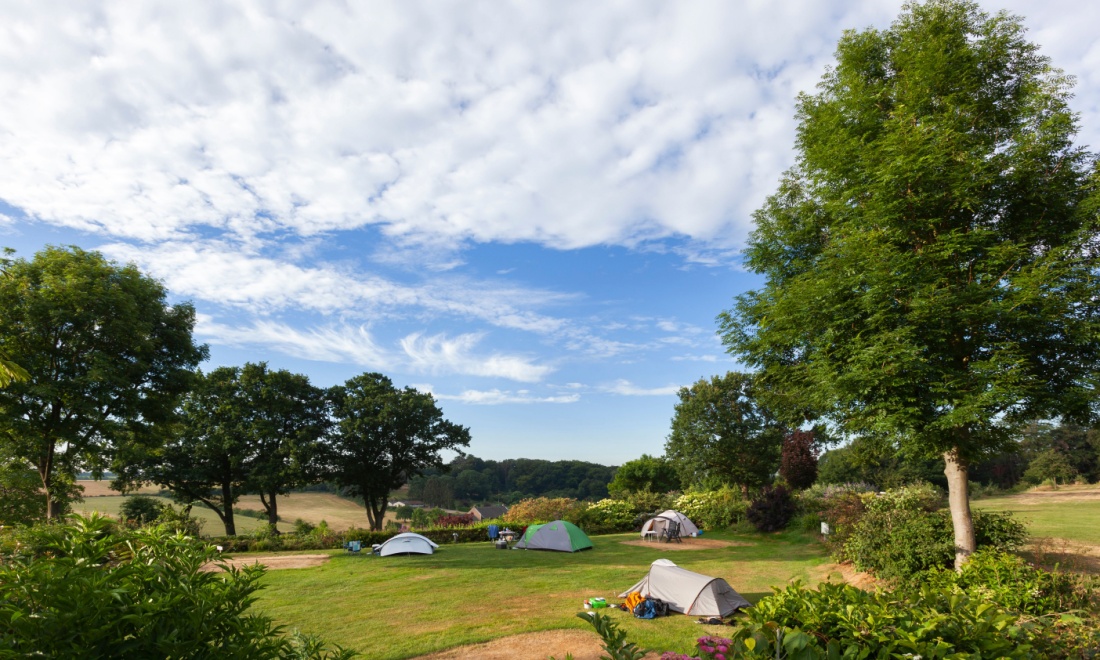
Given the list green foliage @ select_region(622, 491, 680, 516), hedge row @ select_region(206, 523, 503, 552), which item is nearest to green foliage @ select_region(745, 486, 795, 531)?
green foliage @ select_region(622, 491, 680, 516)

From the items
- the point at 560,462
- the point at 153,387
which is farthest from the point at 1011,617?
the point at 560,462

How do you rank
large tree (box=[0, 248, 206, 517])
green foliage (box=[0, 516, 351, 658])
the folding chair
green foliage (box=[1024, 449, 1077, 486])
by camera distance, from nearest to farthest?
green foliage (box=[0, 516, 351, 658])
large tree (box=[0, 248, 206, 517])
the folding chair
green foliage (box=[1024, 449, 1077, 486])

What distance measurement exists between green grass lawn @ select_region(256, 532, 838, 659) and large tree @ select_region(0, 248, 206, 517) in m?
8.43

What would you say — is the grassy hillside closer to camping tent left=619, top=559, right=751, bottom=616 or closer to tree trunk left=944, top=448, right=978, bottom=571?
camping tent left=619, top=559, right=751, bottom=616

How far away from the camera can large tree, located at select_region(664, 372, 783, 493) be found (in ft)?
105

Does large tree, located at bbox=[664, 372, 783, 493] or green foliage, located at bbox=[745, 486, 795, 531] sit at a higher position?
large tree, located at bbox=[664, 372, 783, 493]

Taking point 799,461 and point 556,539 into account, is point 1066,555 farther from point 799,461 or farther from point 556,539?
point 799,461

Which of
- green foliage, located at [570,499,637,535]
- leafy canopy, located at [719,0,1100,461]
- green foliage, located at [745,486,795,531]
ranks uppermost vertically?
leafy canopy, located at [719,0,1100,461]

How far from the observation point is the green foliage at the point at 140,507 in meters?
28.1

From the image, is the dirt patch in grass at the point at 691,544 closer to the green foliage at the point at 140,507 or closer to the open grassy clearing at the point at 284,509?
the open grassy clearing at the point at 284,509

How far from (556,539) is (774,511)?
34.8ft

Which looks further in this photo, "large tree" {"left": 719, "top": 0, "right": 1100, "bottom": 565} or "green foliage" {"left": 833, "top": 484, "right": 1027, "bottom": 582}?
"green foliage" {"left": 833, "top": 484, "right": 1027, "bottom": 582}

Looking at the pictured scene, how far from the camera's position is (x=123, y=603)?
265 centimetres

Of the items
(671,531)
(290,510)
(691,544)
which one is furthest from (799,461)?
(290,510)
